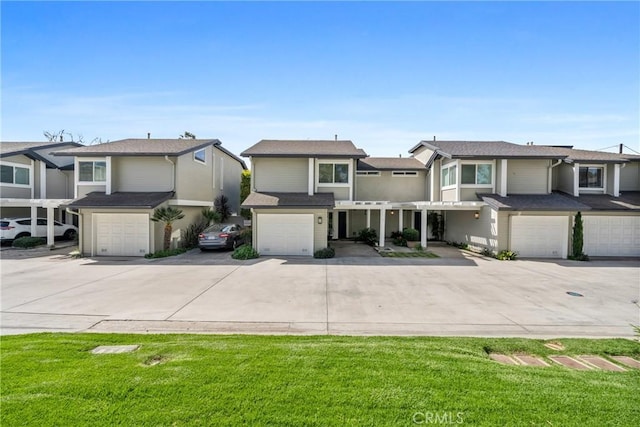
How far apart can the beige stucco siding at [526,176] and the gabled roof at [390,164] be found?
4.84 m

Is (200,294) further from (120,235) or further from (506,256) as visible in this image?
(506,256)

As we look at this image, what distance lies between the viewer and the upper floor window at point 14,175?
17.2 m

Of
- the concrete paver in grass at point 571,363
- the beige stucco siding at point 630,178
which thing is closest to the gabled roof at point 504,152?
the beige stucco siding at point 630,178

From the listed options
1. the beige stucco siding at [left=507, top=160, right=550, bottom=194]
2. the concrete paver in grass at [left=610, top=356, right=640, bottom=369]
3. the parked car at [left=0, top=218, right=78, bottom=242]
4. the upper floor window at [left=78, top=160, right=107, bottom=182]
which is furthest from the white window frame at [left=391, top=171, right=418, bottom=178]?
the parked car at [left=0, top=218, right=78, bottom=242]

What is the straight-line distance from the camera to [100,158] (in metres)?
15.3

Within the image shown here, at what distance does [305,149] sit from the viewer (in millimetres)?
16844

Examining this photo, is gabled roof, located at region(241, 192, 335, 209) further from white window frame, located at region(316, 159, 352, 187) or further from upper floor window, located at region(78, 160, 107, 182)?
upper floor window, located at region(78, 160, 107, 182)

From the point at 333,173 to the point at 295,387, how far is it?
547 inches

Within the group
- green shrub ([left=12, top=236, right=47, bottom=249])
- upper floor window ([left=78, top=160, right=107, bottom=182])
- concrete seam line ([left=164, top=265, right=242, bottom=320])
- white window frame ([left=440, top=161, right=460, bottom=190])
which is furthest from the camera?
green shrub ([left=12, top=236, right=47, bottom=249])

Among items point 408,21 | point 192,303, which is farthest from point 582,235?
point 192,303

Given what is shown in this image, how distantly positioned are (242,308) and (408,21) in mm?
10275

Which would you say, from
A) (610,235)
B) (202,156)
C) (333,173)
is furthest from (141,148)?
(610,235)

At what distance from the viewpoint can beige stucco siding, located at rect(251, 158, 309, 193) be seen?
16.5 m

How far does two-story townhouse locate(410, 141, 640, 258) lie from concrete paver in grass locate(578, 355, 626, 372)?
1066cm
